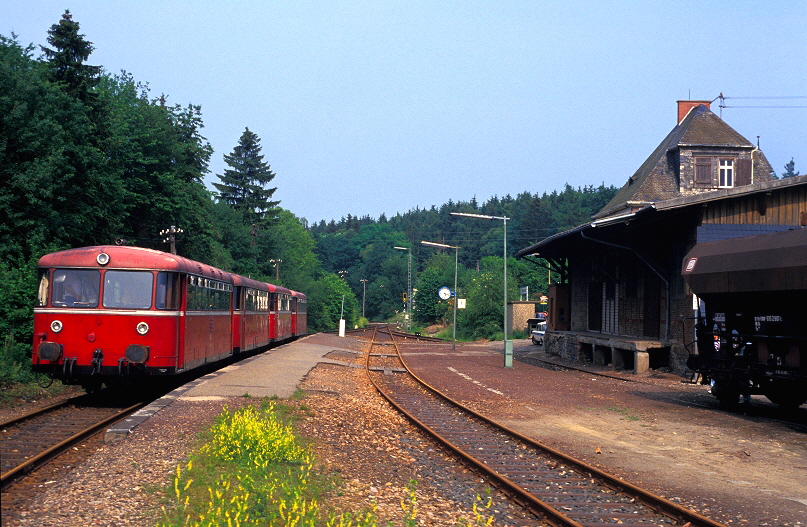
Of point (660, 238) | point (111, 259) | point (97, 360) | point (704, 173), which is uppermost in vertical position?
point (704, 173)

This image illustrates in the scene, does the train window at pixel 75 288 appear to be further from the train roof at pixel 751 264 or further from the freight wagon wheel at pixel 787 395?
the freight wagon wheel at pixel 787 395

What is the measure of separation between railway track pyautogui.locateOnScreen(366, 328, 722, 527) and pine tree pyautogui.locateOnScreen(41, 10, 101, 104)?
86.1ft

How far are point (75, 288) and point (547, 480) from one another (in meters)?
9.78

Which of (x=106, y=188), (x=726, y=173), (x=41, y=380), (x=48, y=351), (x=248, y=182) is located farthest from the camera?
(x=248, y=182)

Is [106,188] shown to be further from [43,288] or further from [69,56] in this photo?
[43,288]

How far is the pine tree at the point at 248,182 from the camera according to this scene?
80062mm

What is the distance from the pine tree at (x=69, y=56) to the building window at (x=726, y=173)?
30111mm

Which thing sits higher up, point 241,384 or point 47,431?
point 241,384

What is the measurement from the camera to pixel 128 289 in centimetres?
1437

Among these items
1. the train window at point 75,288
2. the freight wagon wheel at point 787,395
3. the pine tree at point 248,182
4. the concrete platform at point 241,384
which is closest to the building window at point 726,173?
the concrete platform at point 241,384

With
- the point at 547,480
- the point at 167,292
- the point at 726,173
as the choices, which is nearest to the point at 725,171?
the point at 726,173

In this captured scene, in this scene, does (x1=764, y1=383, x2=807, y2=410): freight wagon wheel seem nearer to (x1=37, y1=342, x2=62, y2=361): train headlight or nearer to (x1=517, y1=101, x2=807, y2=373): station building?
(x1=517, y1=101, x2=807, y2=373): station building

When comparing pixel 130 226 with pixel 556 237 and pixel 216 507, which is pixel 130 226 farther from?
pixel 216 507

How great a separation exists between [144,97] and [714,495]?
46.8 metres
